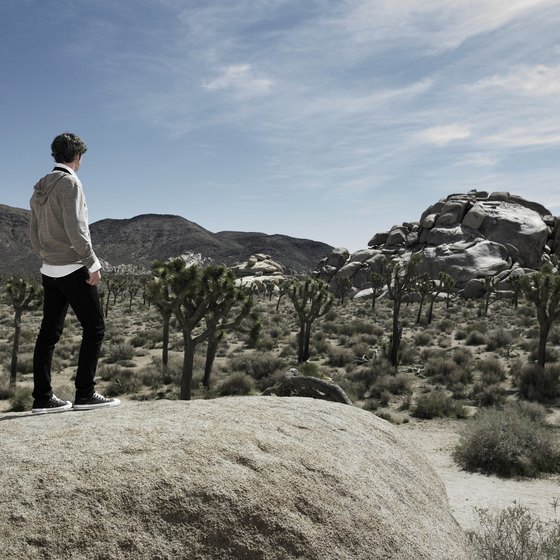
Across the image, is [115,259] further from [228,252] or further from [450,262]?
[450,262]

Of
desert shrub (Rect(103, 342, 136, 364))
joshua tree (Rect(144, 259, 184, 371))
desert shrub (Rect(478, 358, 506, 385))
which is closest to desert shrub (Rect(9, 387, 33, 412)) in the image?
joshua tree (Rect(144, 259, 184, 371))

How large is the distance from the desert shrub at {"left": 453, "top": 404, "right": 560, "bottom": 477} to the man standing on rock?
360 inches

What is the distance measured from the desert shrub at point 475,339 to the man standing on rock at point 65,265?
27.0 metres

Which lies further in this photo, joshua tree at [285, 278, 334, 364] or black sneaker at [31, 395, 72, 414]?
joshua tree at [285, 278, 334, 364]

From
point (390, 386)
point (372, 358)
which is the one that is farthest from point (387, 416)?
point (372, 358)

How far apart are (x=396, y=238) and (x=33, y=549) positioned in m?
83.3

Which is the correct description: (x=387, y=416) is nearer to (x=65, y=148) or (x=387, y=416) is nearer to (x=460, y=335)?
(x=65, y=148)

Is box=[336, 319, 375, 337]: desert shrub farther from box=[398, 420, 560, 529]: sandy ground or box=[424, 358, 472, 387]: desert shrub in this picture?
box=[398, 420, 560, 529]: sandy ground

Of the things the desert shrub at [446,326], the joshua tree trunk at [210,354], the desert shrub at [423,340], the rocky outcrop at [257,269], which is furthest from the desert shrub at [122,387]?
the rocky outcrop at [257,269]

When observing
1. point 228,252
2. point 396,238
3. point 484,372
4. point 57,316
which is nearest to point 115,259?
point 228,252

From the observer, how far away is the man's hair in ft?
13.8

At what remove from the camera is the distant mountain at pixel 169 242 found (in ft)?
480

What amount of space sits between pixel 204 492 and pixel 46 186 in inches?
106

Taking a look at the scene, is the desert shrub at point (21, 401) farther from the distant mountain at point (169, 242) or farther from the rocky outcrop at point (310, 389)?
the distant mountain at point (169, 242)
